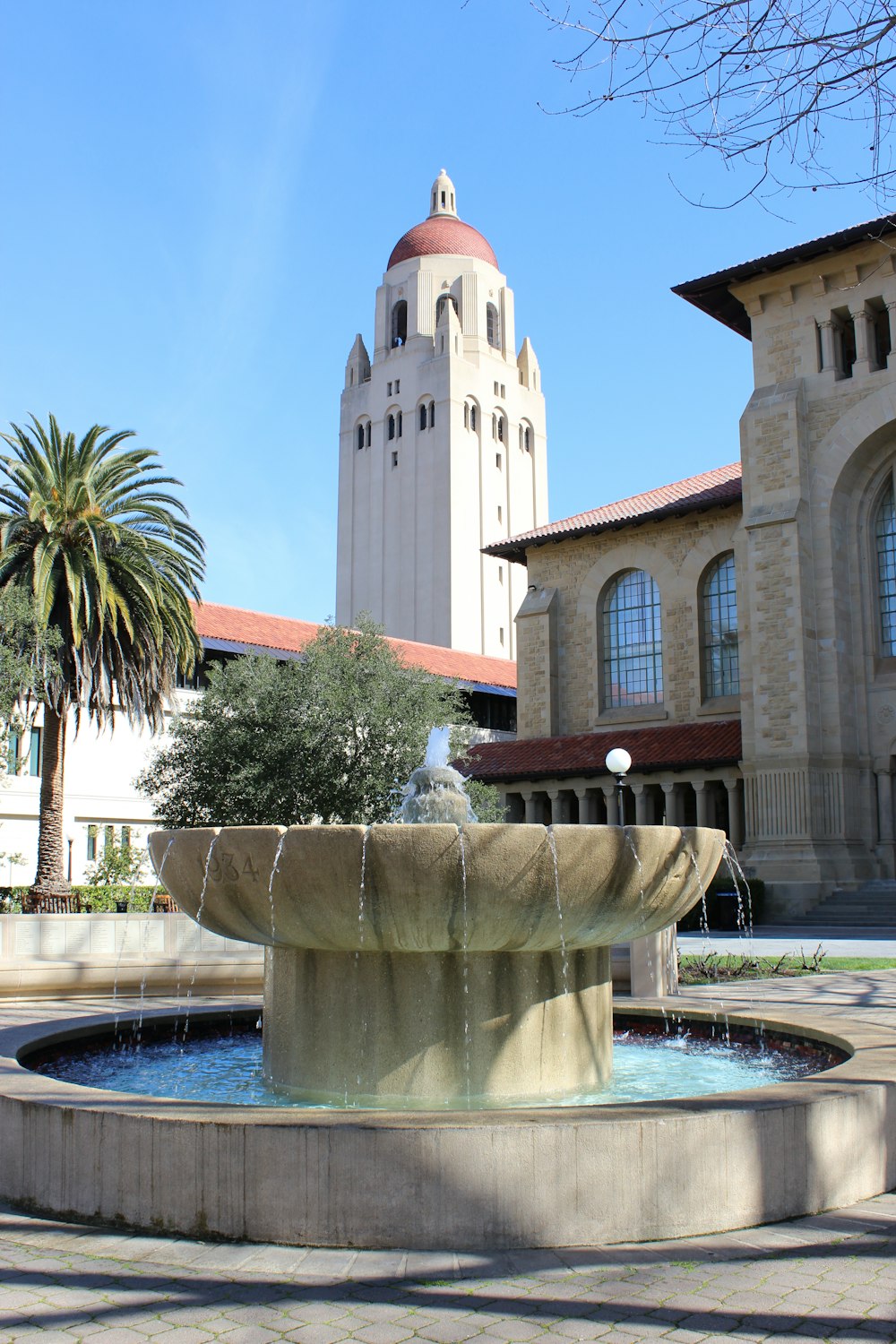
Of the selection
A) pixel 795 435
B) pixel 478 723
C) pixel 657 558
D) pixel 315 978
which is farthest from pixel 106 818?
pixel 315 978

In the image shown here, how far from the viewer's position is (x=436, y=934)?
5805 mm

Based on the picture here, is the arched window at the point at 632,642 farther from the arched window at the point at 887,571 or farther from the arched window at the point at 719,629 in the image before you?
the arched window at the point at 887,571

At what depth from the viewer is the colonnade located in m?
34.6

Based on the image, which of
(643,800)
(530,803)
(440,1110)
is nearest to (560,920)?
(440,1110)

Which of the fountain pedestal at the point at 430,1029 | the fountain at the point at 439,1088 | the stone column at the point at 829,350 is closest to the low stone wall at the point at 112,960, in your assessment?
the fountain at the point at 439,1088

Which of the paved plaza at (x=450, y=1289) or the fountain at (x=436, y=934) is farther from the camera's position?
the fountain at (x=436, y=934)

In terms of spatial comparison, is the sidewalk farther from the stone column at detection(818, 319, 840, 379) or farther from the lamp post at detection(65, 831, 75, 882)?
the lamp post at detection(65, 831, 75, 882)

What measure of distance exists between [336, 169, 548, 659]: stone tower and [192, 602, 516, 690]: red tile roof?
78.2 ft

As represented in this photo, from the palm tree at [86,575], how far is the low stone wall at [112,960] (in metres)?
12.7

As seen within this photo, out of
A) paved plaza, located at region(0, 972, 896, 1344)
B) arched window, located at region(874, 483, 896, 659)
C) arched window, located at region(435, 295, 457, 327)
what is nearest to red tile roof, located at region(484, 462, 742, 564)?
arched window, located at region(874, 483, 896, 659)

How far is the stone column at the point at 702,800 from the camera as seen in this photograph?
3425 cm

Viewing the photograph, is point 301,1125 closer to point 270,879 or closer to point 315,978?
point 270,879

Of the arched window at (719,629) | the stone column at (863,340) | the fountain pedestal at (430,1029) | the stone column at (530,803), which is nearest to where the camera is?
the fountain pedestal at (430,1029)

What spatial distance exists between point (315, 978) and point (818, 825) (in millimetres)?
25943
